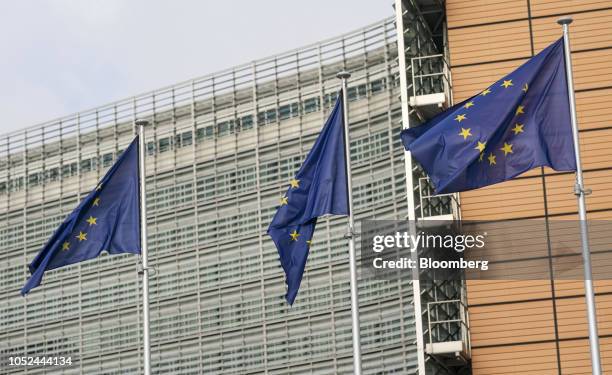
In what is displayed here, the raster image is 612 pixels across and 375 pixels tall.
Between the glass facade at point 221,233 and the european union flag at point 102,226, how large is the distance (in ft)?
56.1

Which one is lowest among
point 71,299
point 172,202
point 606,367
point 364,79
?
point 606,367

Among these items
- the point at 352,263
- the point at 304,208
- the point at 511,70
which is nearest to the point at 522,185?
the point at 511,70

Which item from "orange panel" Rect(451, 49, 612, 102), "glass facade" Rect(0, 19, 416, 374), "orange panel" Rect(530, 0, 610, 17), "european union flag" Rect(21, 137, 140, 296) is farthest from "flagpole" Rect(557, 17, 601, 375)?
"glass facade" Rect(0, 19, 416, 374)

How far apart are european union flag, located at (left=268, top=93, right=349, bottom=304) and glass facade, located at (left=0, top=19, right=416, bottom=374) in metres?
17.7

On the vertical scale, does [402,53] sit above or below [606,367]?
above

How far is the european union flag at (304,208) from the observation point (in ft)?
103

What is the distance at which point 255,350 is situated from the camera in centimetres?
5388

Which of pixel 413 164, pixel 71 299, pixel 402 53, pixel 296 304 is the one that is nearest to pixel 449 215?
pixel 413 164

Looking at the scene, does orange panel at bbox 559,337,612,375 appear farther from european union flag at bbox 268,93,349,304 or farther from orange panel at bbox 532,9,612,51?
european union flag at bbox 268,93,349,304

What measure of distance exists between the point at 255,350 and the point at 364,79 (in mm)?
11067

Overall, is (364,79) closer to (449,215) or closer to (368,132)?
(368,132)

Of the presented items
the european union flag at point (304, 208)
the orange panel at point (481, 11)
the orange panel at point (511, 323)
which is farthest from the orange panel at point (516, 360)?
the european union flag at point (304, 208)

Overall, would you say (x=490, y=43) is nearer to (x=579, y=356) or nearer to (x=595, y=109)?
(x=595, y=109)

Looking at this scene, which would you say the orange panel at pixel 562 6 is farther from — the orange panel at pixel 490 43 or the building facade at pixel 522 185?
the orange panel at pixel 490 43
